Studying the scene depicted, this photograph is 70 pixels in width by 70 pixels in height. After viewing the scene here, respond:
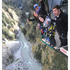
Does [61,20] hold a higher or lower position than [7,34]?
higher

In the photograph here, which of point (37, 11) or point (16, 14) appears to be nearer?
point (37, 11)

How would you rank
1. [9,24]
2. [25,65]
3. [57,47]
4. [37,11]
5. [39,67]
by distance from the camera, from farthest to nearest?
[9,24] < [25,65] < [39,67] < [37,11] < [57,47]

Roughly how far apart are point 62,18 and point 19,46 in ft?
82.5

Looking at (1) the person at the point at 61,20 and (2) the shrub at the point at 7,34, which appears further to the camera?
(2) the shrub at the point at 7,34

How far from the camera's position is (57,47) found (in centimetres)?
459

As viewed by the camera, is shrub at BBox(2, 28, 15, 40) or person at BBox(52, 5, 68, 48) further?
shrub at BBox(2, 28, 15, 40)

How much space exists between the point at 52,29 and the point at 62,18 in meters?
1.17

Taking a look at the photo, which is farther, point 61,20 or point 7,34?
point 7,34

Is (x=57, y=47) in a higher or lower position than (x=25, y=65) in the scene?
higher

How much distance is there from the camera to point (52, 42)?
4789mm

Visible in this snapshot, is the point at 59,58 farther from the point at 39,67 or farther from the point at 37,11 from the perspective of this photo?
the point at 39,67

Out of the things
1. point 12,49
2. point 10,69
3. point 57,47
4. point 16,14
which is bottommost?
point 10,69

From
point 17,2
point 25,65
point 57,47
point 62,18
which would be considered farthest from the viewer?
point 17,2

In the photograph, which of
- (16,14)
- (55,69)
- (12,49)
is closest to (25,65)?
(12,49)
